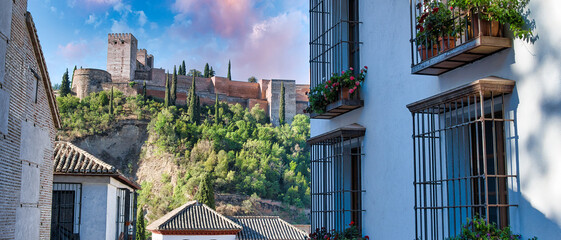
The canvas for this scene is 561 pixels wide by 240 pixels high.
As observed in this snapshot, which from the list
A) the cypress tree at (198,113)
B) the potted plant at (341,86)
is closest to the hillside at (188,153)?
the cypress tree at (198,113)

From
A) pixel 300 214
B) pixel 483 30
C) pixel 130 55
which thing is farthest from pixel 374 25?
pixel 130 55

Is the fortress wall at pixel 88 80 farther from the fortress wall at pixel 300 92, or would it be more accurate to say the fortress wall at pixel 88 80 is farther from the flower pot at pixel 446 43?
the flower pot at pixel 446 43

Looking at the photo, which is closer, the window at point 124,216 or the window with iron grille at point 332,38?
the window with iron grille at point 332,38

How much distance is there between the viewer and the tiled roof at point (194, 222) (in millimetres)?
→ 31141

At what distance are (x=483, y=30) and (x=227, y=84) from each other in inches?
2932

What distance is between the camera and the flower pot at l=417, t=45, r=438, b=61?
549 cm

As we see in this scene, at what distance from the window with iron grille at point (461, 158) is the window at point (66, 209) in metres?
10.6

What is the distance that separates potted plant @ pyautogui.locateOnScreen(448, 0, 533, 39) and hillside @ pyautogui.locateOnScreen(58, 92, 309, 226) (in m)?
54.1

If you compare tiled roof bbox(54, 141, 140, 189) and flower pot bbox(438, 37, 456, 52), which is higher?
flower pot bbox(438, 37, 456, 52)

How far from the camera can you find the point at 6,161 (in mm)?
8594

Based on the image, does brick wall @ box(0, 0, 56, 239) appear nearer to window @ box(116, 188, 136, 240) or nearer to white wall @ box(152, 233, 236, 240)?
window @ box(116, 188, 136, 240)

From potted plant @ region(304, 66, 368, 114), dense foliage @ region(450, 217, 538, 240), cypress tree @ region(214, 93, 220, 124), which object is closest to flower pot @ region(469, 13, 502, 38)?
dense foliage @ region(450, 217, 538, 240)

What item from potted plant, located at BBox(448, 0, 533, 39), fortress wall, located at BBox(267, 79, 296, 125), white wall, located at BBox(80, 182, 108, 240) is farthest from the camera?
fortress wall, located at BBox(267, 79, 296, 125)

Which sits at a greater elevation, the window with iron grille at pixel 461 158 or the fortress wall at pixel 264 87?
the fortress wall at pixel 264 87
